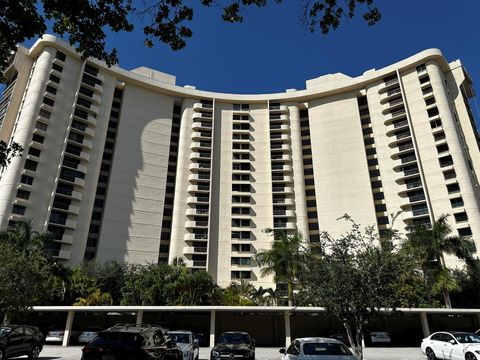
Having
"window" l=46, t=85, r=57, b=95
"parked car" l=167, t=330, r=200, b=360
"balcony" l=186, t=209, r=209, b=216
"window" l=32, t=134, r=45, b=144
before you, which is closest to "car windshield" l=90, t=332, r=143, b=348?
"parked car" l=167, t=330, r=200, b=360

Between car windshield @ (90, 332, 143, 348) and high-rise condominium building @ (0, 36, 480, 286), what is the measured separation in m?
45.2

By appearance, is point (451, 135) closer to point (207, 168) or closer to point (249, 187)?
point (249, 187)

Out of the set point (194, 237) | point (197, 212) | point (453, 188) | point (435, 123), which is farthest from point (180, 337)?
point (435, 123)

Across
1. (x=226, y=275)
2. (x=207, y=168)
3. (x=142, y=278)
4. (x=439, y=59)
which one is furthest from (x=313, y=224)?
(x=439, y=59)

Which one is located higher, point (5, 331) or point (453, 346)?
point (5, 331)

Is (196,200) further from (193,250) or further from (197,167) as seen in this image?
(193,250)

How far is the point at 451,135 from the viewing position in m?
55.9

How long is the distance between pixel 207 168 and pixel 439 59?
47154 millimetres

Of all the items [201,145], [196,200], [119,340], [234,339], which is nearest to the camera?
[119,340]

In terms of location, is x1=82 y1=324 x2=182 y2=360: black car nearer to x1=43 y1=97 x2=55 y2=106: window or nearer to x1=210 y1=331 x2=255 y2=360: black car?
x1=210 y1=331 x2=255 y2=360: black car

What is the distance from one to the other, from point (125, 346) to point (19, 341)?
34.0ft

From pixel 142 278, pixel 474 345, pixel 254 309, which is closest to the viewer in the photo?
pixel 474 345

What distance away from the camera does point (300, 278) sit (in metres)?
17.6

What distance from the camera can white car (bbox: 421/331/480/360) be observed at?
51.1ft
